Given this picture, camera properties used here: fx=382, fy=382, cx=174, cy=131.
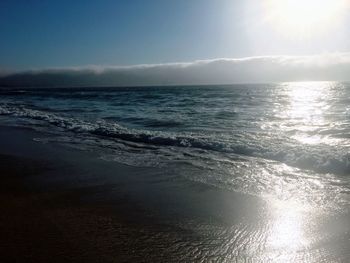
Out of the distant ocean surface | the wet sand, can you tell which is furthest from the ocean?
the wet sand

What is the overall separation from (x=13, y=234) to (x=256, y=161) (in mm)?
5524

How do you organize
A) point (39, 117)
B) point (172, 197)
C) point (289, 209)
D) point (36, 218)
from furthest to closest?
1. point (39, 117)
2. point (172, 197)
3. point (289, 209)
4. point (36, 218)

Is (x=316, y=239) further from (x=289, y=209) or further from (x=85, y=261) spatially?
(x=85, y=261)

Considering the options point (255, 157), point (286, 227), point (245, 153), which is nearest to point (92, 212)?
point (286, 227)

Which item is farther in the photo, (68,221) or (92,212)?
(92,212)

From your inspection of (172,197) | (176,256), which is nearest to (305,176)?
(172,197)

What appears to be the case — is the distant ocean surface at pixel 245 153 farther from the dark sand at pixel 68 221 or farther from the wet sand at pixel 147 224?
the dark sand at pixel 68 221

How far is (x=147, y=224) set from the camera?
14.1 ft

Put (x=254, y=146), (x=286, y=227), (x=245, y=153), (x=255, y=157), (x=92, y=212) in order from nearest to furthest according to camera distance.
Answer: (x=286, y=227), (x=92, y=212), (x=255, y=157), (x=245, y=153), (x=254, y=146)

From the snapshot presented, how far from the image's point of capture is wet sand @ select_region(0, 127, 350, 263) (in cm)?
349

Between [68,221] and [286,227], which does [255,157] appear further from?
[68,221]

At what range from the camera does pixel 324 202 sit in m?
5.21

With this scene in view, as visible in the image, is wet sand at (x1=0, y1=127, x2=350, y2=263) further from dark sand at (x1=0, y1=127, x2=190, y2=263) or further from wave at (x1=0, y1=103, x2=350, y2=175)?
wave at (x1=0, y1=103, x2=350, y2=175)

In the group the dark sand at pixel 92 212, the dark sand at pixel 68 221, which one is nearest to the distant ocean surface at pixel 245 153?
the dark sand at pixel 92 212
